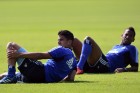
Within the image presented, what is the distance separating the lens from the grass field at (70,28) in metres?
13.0

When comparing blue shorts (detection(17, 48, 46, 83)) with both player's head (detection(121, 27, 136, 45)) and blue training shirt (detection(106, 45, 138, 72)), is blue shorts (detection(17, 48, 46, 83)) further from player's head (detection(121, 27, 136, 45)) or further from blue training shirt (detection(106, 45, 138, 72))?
player's head (detection(121, 27, 136, 45))

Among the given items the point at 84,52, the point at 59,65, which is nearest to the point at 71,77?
the point at 59,65

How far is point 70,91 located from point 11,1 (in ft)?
185

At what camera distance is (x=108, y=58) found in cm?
1612

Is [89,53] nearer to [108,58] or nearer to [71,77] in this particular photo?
[108,58]

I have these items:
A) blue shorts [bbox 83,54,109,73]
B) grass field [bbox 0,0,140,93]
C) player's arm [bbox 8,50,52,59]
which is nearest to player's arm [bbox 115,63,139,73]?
blue shorts [bbox 83,54,109,73]

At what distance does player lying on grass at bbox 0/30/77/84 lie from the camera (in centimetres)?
1319

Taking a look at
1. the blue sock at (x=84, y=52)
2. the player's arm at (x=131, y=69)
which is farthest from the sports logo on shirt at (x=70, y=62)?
the player's arm at (x=131, y=69)

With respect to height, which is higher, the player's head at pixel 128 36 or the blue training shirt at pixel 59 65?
the player's head at pixel 128 36

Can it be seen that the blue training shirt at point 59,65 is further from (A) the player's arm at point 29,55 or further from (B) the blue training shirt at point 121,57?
(B) the blue training shirt at point 121,57

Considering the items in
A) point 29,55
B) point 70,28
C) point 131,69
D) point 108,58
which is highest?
point 29,55

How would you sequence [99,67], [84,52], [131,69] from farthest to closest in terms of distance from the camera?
[131,69], [99,67], [84,52]

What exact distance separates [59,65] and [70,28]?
916 inches

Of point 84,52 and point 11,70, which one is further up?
point 84,52
